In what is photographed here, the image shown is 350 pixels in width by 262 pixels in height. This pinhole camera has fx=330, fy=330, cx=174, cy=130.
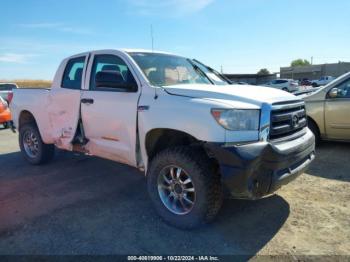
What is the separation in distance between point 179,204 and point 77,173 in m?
2.64

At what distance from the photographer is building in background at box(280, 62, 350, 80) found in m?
61.7

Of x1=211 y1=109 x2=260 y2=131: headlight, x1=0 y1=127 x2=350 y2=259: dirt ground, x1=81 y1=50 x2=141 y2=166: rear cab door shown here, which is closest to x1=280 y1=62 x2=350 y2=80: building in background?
x1=0 y1=127 x2=350 y2=259: dirt ground

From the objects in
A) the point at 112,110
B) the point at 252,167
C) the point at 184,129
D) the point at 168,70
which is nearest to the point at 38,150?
the point at 112,110

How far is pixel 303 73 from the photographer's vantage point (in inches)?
2645

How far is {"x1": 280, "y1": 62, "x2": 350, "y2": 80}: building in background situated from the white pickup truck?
63.6m

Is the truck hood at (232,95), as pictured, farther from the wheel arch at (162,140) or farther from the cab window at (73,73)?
the cab window at (73,73)

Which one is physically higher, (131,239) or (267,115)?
(267,115)

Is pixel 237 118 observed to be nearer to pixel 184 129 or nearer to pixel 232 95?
pixel 232 95

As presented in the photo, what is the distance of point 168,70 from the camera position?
4484 millimetres

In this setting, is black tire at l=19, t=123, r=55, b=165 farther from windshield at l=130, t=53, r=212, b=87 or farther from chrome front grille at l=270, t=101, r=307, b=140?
chrome front grille at l=270, t=101, r=307, b=140

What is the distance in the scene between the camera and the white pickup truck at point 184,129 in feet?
10.5

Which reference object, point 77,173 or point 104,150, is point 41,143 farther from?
point 104,150

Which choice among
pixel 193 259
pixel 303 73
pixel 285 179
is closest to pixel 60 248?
pixel 193 259

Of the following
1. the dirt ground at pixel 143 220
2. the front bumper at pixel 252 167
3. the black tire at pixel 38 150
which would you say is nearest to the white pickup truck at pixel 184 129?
the front bumper at pixel 252 167
